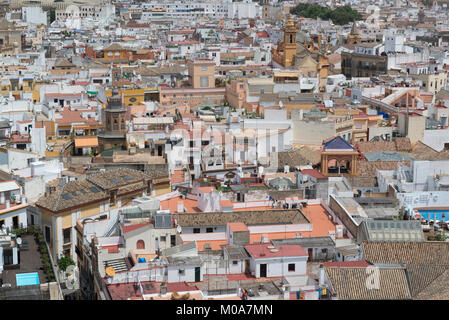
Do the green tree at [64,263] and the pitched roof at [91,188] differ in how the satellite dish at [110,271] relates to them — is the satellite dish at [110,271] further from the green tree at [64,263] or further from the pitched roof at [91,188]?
the pitched roof at [91,188]

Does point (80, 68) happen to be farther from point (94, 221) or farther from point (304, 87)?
point (94, 221)

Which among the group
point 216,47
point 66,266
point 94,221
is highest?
point 216,47

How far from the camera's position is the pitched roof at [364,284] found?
Result: 7960 mm

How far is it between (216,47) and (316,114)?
15.6 meters

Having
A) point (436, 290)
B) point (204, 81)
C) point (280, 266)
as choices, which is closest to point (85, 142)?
point (204, 81)

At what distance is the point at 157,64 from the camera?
31.2m

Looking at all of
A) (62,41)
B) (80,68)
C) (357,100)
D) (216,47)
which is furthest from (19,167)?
(62,41)

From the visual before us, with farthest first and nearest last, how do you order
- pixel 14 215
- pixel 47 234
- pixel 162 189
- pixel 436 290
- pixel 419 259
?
1. pixel 162 189
2. pixel 47 234
3. pixel 14 215
4. pixel 419 259
5. pixel 436 290

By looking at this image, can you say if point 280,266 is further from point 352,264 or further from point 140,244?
point 140,244

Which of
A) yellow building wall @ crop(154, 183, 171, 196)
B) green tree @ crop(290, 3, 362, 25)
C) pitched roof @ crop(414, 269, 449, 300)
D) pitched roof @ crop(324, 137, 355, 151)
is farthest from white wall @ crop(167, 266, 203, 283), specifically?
green tree @ crop(290, 3, 362, 25)

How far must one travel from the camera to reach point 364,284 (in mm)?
8125

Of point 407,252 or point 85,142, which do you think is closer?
point 407,252

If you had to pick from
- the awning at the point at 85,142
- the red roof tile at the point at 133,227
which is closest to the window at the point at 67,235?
the red roof tile at the point at 133,227

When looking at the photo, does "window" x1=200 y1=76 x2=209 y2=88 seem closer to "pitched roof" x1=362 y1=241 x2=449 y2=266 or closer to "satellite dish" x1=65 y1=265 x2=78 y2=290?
"satellite dish" x1=65 y1=265 x2=78 y2=290
